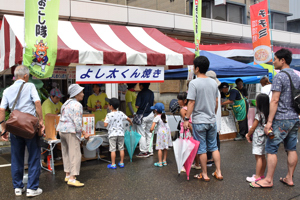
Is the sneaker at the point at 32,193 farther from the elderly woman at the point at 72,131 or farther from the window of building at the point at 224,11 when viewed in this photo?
the window of building at the point at 224,11

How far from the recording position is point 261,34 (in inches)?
374

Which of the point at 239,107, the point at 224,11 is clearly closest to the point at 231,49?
the point at 224,11

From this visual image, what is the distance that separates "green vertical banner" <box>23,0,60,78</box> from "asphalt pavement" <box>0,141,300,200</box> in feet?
6.30

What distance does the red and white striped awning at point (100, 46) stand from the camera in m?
5.71

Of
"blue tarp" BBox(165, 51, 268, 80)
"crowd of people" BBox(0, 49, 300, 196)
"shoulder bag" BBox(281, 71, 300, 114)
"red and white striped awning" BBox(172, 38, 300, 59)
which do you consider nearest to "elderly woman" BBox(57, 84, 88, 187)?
"crowd of people" BBox(0, 49, 300, 196)

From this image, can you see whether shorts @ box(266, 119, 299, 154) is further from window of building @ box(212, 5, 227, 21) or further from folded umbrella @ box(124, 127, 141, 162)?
window of building @ box(212, 5, 227, 21)

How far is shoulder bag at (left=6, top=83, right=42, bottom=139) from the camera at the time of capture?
153 inches

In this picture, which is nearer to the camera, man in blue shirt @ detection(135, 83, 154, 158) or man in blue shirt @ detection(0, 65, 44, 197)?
man in blue shirt @ detection(0, 65, 44, 197)

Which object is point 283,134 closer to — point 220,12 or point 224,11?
point 220,12

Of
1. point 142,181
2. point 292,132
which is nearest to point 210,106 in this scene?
point 292,132

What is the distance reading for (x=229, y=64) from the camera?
8289 millimetres

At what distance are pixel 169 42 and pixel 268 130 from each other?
14.3ft

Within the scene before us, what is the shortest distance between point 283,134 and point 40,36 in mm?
4194

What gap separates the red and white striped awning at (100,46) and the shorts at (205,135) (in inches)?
94.0
